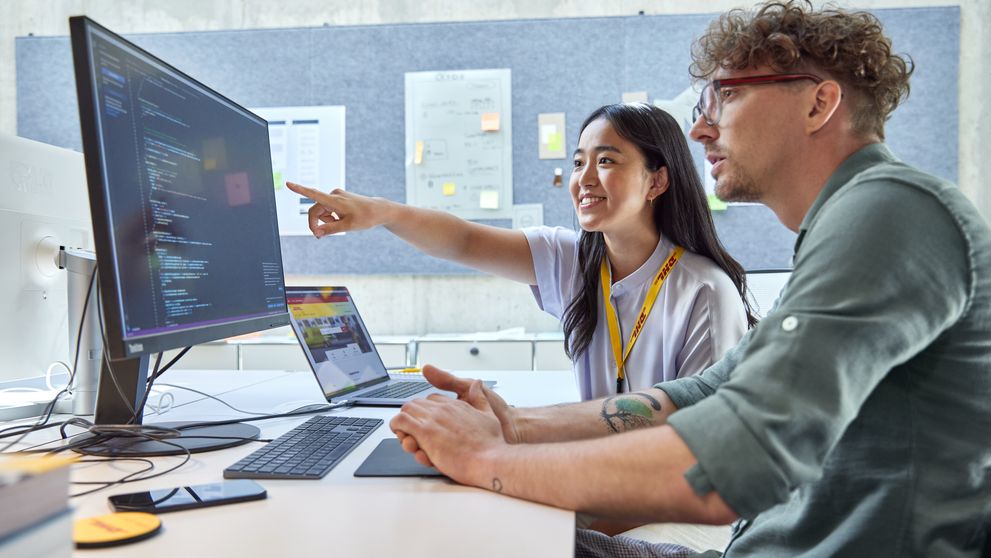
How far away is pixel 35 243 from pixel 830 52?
1390 millimetres

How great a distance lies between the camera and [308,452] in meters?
0.91

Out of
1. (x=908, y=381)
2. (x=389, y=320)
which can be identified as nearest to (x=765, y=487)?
(x=908, y=381)

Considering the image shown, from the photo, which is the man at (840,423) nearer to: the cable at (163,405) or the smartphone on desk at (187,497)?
the smartphone on desk at (187,497)

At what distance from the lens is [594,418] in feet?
3.36

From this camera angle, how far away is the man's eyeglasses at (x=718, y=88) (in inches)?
38.5

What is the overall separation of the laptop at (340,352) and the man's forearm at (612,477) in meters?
0.57

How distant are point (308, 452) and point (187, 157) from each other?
1.46 feet

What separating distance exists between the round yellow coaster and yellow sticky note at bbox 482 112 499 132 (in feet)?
9.58

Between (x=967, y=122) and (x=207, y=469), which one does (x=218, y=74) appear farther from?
(x=967, y=122)

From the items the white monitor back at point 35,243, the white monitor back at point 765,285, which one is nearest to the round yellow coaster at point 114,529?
the white monitor back at point 35,243

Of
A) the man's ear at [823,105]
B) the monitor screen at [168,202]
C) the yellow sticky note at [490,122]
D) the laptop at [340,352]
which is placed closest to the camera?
the monitor screen at [168,202]

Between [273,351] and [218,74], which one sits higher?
[218,74]

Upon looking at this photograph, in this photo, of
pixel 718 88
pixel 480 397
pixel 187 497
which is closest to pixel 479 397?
pixel 480 397

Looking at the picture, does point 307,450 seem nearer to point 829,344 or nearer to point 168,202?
point 168,202
